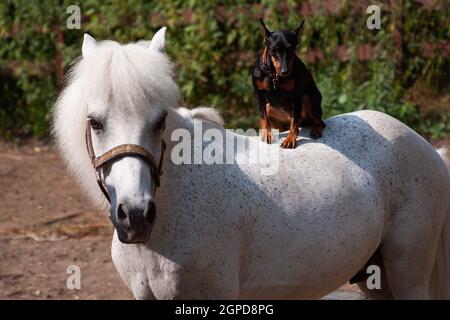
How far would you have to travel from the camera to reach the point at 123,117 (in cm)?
264

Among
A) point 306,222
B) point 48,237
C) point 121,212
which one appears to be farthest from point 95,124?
point 48,237

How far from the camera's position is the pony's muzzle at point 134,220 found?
2535mm

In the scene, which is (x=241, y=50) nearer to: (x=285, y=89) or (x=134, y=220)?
(x=285, y=89)

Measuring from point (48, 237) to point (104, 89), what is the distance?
3695mm

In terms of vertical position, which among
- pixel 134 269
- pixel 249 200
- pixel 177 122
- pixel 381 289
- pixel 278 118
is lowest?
pixel 381 289

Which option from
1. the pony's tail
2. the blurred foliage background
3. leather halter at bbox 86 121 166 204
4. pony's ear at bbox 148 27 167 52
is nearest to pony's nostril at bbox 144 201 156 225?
leather halter at bbox 86 121 166 204

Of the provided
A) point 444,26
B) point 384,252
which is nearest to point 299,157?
point 384,252

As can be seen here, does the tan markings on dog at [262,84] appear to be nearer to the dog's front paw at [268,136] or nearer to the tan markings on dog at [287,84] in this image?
the tan markings on dog at [287,84]

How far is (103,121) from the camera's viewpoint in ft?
8.73

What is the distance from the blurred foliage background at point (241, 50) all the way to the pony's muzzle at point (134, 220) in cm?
502

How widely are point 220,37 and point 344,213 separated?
5.37 meters

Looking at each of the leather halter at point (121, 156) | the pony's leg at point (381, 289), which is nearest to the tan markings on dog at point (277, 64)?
the leather halter at point (121, 156)

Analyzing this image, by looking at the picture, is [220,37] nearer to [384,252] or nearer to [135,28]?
[135,28]
